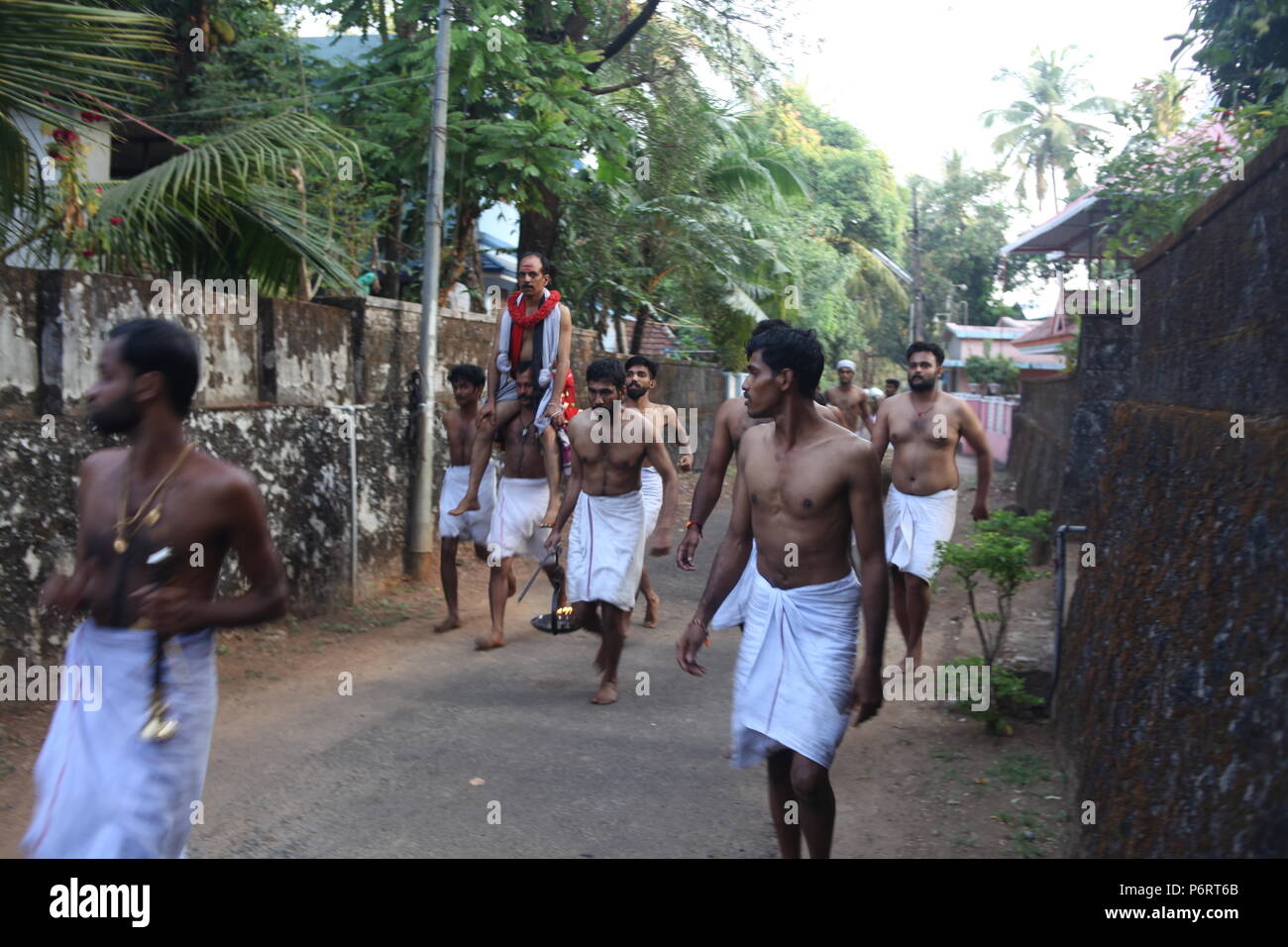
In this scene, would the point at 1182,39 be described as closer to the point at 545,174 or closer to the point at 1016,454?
the point at 545,174

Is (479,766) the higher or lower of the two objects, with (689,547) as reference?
lower

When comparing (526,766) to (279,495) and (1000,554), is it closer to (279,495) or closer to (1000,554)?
(1000,554)

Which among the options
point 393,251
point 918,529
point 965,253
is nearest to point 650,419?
point 918,529

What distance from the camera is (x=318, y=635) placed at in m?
7.76

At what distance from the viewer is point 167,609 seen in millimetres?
2844

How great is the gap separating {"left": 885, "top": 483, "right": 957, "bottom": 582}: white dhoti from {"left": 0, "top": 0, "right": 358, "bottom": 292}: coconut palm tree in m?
4.23

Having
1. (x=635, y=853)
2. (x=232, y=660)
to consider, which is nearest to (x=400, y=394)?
(x=232, y=660)

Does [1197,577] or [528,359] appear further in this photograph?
[528,359]

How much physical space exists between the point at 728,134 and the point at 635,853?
14.2 meters

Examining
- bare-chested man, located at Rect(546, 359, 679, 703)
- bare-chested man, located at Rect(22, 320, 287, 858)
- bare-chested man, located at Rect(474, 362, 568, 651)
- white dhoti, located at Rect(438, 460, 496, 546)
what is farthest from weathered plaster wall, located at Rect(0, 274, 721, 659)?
bare-chested man, located at Rect(22, 320, 287, 858)

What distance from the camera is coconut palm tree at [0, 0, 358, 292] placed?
508 cm

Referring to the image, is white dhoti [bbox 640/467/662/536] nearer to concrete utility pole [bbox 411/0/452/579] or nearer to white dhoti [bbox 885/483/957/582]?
white dhoti [bbox 885/483/957/582]

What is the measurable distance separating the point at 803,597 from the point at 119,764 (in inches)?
85.8

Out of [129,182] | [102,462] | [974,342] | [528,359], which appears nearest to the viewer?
[102,462]
